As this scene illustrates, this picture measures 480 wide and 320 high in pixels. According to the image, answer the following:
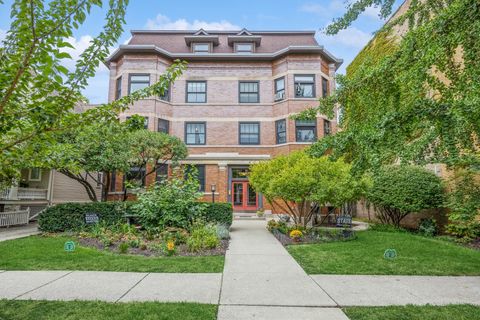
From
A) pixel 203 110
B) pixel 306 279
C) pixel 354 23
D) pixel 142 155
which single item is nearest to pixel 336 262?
pixel 306 279

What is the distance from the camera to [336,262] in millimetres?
6598

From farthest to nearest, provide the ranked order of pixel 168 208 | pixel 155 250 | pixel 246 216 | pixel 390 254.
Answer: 1. pixel 246 216
2. pixel 168 208
3. pixel 155 250
4. pixel 390 254

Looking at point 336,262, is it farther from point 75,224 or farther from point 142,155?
point 142,155

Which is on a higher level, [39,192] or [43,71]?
[43,71]

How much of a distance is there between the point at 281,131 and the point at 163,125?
7.77m

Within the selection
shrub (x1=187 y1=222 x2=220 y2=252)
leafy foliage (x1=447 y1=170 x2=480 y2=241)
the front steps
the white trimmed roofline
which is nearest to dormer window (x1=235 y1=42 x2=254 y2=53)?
the white trimmed roofline

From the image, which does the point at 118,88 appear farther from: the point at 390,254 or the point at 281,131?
the point at 390,254

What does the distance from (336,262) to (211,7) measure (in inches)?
310

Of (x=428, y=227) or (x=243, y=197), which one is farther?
(x=243, y=197)

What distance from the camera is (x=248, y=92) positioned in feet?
65.0

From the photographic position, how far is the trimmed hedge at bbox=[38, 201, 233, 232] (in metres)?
11.0

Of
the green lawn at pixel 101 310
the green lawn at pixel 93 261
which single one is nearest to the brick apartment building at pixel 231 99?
the green lawn at pixel 93 261

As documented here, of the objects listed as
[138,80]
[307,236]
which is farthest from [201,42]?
[307,236]

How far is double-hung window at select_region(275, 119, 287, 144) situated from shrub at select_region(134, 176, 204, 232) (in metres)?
9.50
